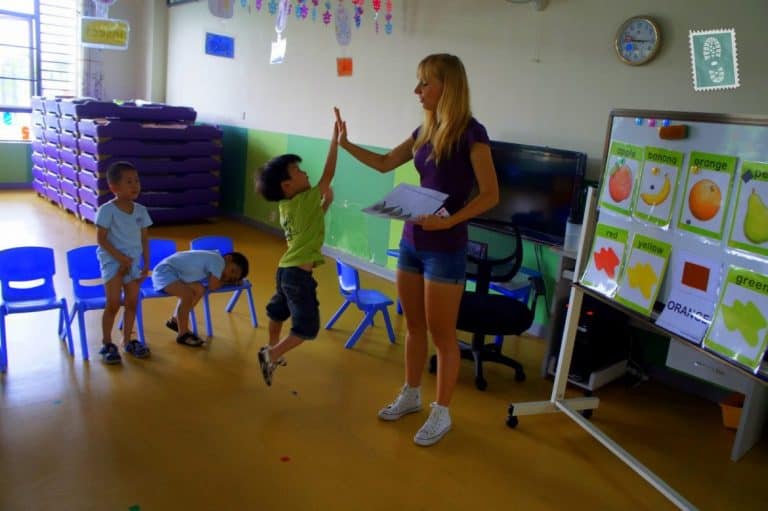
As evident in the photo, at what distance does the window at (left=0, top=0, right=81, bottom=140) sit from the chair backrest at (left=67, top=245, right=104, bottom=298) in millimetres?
6046

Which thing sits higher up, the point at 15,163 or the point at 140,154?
the point at 140,154

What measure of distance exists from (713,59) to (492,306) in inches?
62.4

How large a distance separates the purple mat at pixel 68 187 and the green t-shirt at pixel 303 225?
4.84 meters

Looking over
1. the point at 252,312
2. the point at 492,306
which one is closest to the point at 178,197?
the point at 252,312

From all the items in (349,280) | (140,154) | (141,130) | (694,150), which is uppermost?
(694,150)

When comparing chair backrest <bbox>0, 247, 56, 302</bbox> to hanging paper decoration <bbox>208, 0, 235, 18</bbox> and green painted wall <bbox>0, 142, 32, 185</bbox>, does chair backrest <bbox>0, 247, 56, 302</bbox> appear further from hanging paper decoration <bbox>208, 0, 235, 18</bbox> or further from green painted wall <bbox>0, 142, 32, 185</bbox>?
green painted wall <bbox>0, 142, 32, 185</bbox>

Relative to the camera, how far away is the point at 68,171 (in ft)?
22.8

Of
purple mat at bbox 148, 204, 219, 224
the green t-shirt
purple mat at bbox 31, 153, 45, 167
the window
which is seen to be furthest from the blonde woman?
the window

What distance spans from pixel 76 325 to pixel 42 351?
40 centimetres

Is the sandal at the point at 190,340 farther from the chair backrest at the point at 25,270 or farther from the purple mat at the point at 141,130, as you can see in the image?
the purple mat at the point at 141,130

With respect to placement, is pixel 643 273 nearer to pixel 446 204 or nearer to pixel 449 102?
pixel 446 204

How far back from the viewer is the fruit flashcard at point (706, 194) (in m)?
2.16

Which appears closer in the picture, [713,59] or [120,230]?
[713,59]

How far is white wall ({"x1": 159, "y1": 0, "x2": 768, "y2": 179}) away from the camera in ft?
11.3
